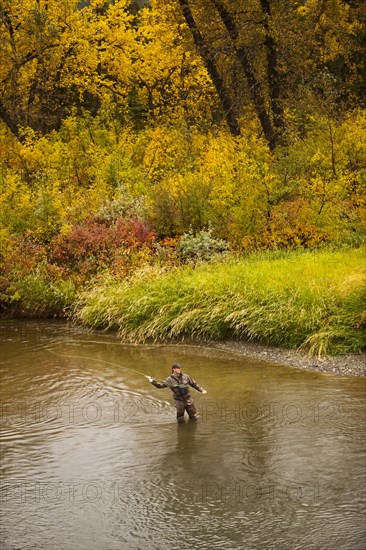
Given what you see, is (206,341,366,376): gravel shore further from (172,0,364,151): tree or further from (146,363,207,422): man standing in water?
(172,0,364,151): tree

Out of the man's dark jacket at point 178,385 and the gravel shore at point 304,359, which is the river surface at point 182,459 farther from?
the man's dark jacket at point 178,385

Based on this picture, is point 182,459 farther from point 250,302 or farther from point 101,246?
point 101,246

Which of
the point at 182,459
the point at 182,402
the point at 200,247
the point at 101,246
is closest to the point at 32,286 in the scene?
the point at 101,246

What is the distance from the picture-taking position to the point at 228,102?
27.6 meters

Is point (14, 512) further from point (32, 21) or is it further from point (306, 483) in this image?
point (32, 21)

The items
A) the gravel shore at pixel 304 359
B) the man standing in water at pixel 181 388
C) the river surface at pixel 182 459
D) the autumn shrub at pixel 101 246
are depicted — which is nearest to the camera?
the river surface at pixel 182 459

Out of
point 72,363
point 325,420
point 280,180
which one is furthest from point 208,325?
point 280,180

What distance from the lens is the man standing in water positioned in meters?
10.9

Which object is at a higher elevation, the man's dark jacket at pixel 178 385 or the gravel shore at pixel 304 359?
the gravel shore at pixel 304 359

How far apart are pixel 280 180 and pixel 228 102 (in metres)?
7.51

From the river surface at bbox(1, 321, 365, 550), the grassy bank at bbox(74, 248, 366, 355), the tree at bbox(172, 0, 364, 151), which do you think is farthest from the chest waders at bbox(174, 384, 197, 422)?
the tree at bbox(172, 0, 364, 151)

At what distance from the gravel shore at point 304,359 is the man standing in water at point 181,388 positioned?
126 inches

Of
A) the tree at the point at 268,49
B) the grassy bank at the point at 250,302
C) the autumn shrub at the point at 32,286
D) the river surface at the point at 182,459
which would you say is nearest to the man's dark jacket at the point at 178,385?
the river surface at the point at 182,459

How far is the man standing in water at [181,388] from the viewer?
35.7 feet
